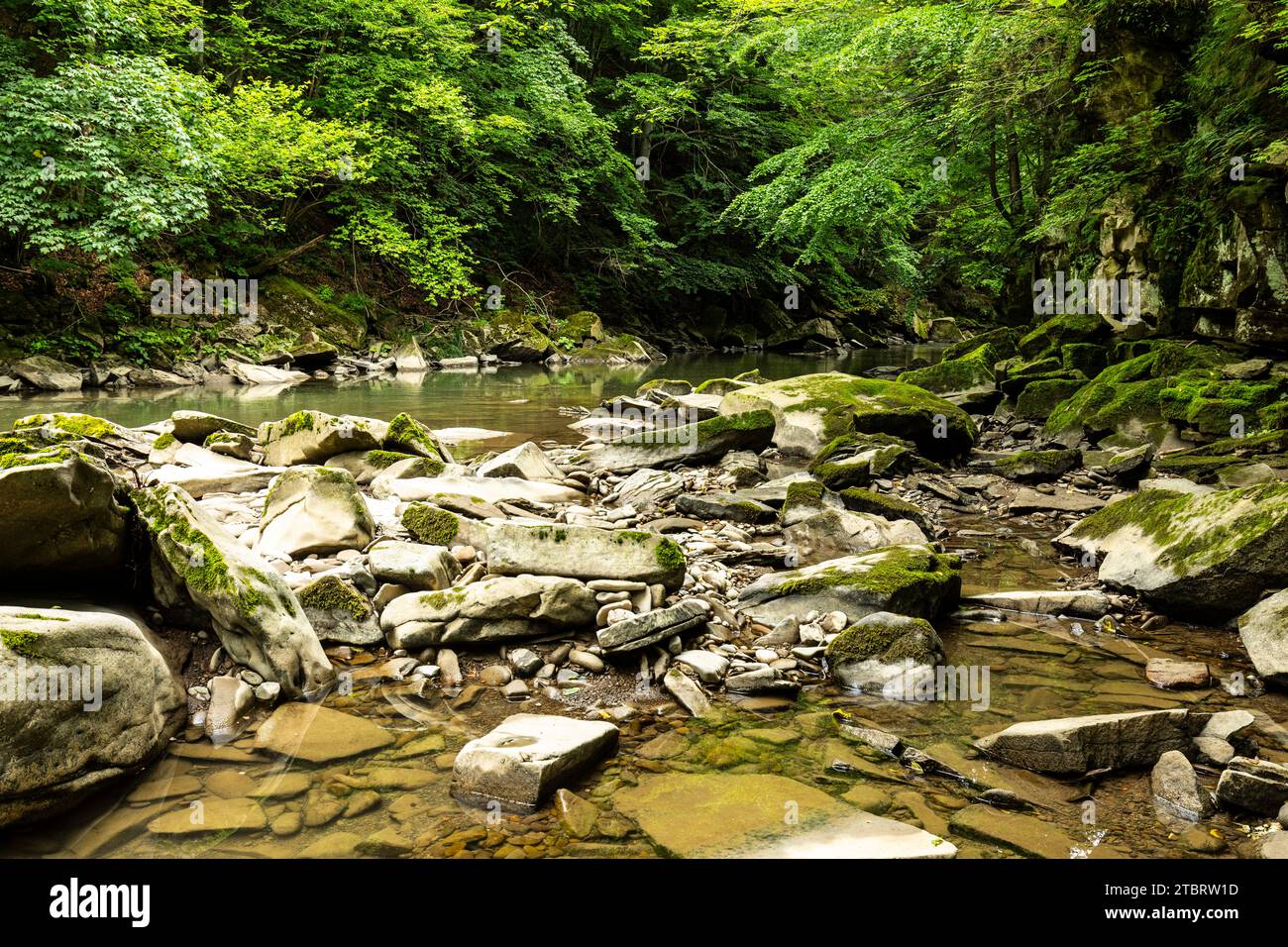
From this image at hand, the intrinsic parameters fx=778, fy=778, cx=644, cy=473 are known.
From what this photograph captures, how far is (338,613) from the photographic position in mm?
4133

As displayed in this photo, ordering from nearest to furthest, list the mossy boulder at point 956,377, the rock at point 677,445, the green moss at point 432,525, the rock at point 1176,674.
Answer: the rock at point 1176,674, the green moss at point 432,525, the rock at point 677,445, the mossy boulder at point 956,377

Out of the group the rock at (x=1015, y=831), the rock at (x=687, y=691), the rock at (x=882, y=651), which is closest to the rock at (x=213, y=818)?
the rock at (x=687, y=691)

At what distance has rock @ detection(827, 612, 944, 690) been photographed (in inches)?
153

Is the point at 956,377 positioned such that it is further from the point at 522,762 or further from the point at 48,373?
the point at 48,373

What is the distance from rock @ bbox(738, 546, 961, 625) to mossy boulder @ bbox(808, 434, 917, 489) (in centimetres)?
258

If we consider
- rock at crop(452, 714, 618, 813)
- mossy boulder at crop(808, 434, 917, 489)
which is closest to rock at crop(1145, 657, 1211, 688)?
rock at crop(452, 714, 618, 813)

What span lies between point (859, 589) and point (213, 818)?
10.8 ft

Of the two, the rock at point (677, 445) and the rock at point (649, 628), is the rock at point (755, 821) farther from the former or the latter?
the rock at point (677, 445)

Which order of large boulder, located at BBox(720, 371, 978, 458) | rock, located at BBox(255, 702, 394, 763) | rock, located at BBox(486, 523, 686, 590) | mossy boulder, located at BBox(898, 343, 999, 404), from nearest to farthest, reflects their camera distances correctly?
rock, located at BBox(255, 702, 394, 763) < rock, located at BBox(486, 523, 686, 590) < large boulder, located at BBox(720, 371, 978, 458) < mossy boulder, located at BBox(898, 343, 999, 404)

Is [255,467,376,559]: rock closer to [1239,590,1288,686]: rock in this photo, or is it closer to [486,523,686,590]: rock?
[486,523,686,590]: rock

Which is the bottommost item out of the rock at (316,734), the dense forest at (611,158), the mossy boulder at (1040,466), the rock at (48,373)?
the rock at (316,734)

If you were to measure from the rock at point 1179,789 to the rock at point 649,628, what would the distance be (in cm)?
212

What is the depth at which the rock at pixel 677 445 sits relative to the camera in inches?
337

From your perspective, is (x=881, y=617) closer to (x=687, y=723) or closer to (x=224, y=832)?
(x=687, y=723)
